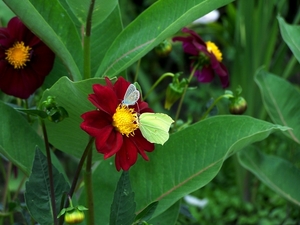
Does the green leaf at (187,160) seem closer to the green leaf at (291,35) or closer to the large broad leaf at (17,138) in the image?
the large broad leaf at (17,138)

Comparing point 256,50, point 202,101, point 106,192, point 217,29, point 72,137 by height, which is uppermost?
point 72,137

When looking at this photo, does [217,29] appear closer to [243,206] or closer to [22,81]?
[243,206]

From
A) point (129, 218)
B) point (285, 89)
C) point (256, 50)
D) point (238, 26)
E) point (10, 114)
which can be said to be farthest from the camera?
point (238, 26)

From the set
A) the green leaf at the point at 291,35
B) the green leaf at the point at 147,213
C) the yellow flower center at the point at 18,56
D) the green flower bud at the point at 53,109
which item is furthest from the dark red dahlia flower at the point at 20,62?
the green leaf at the point at 291,35

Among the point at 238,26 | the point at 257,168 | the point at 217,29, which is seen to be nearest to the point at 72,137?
the point at 257,168

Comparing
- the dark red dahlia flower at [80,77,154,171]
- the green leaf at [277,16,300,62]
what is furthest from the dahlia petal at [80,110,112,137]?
the green leaf at [277,16,300,62]

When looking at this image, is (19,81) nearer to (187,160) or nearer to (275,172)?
(187,160)

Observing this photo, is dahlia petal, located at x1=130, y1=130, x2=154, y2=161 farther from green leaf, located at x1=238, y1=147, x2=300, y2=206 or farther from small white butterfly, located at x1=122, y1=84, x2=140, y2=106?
green leaf, located at x1=238, y1=147, x2=300, y2=206
